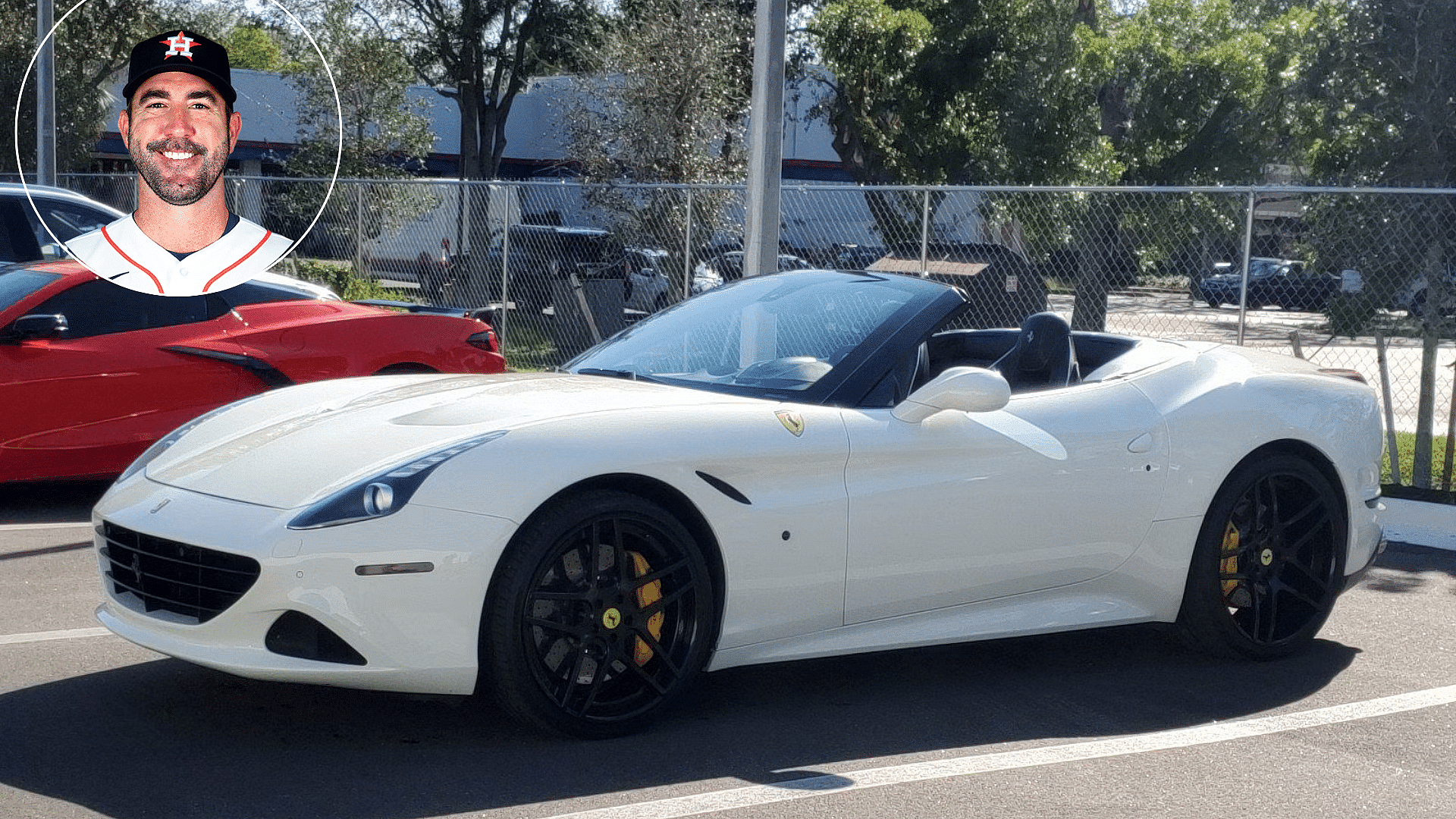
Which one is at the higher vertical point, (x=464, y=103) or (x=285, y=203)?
(x=464, y=103)

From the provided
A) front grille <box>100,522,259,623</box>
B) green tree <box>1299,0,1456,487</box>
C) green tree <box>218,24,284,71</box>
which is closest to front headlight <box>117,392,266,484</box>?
front grille <box>100,522,259,623</box>

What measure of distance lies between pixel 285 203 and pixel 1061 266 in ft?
41.2

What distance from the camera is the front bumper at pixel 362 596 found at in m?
3.99

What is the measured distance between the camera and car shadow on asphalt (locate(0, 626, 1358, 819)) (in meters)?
3.91

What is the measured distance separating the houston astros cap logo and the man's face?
12cm

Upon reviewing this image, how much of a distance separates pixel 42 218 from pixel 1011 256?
24.2ft

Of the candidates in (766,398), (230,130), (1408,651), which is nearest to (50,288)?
(230,130)

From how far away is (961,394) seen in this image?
4.75 meters

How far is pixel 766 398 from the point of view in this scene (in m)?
4.98

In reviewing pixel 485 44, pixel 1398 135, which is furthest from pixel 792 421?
pixel 485 44

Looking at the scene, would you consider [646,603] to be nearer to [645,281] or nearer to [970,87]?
[645,281]

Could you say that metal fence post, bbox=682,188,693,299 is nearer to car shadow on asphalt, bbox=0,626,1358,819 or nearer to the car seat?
the car seat

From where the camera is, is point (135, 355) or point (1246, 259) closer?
point (135, 355)

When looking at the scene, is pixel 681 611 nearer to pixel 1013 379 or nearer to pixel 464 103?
pixel 1013 379
